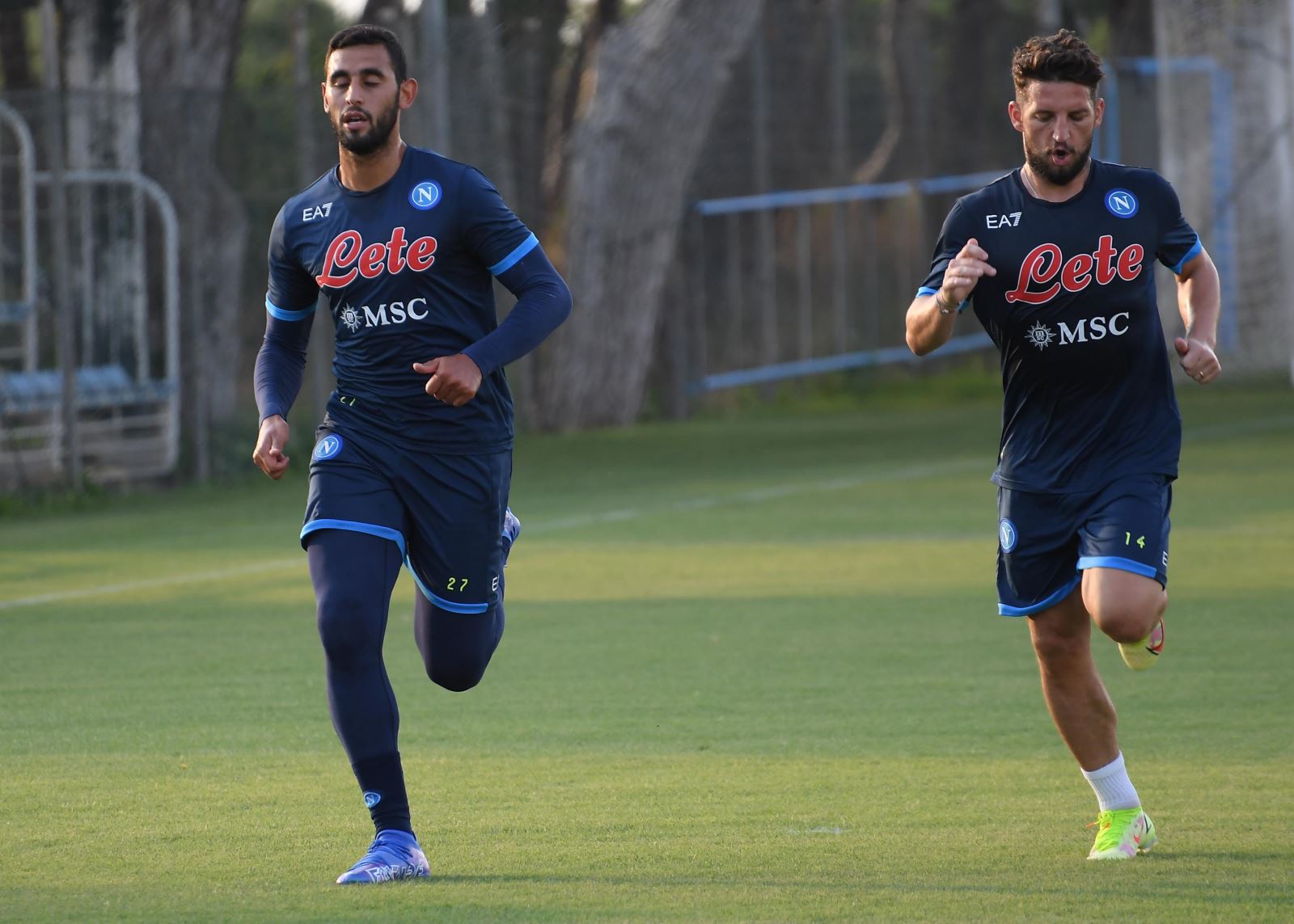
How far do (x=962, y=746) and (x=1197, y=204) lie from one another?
61.3 ft

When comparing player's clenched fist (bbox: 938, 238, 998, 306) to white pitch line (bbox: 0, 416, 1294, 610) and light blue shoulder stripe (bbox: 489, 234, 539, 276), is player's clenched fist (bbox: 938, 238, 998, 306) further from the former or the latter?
white pitch line (bbox: 0, 416, 1294, 610)

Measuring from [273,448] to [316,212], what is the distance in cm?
68

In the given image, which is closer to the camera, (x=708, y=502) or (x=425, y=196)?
(x=425, y=196)

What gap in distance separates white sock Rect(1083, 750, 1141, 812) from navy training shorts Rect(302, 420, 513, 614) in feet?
5.81

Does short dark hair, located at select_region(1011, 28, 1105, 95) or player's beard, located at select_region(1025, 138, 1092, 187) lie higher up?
short dark hair, located at select_region(1011, 28, 1105, 95)

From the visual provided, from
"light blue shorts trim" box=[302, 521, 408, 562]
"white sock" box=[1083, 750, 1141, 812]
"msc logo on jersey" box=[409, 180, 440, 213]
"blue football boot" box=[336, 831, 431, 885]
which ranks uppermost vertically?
"msc logo on jersey" box=[409, 180, 440, 213]

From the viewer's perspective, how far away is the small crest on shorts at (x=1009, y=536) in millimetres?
5904

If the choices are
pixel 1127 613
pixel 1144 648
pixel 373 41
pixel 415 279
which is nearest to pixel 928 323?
pixel 1127 613

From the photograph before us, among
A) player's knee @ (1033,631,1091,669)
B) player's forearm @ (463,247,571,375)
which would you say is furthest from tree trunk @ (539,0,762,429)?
player's knee @ (1033,631,1091,669)

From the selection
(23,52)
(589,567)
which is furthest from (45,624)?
(23,52)

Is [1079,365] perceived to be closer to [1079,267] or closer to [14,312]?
[1079,267]

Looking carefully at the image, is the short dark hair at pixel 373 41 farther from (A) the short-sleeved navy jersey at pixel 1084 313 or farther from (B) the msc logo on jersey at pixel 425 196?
(A) the short-sleeved navy jersey at pixel 1084 313

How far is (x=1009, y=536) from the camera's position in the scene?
233 inches

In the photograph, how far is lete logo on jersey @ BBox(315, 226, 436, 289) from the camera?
5.78 m
